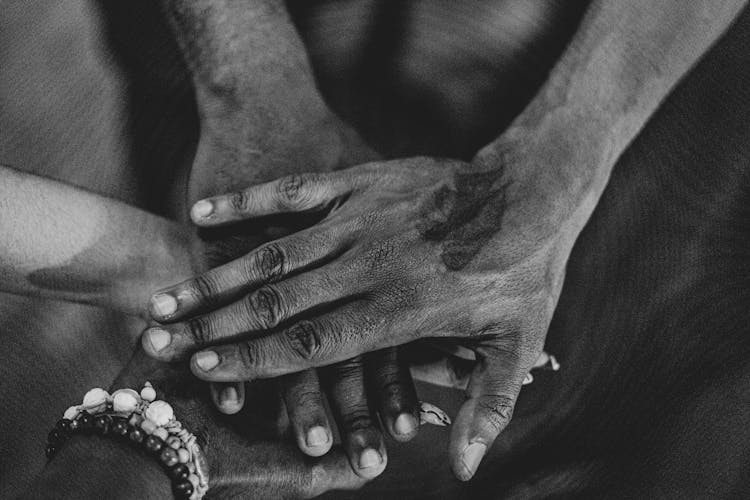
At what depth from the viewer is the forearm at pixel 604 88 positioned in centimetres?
86

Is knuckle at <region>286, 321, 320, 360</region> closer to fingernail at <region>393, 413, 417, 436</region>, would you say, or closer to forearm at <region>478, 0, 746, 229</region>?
fingernail at <region>393, 413, 417, 436</region>

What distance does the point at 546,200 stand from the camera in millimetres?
815

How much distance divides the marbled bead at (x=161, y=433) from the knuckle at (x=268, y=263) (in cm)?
18

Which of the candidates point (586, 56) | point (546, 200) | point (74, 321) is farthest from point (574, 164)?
point (74, 321)

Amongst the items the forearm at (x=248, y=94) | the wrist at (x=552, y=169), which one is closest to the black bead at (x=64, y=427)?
the forearm at (x=248, y=94)

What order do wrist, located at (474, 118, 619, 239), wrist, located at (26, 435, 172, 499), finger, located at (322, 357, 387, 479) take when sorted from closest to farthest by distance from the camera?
wrist, located at (26, 435, 172, 499) → finger, located at (322, 357, 387, 479) → wrist, located at (474, 118, 619, 239)

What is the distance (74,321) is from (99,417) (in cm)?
31

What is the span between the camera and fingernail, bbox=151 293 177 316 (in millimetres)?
672

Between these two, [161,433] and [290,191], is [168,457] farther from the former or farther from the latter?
[290,191]

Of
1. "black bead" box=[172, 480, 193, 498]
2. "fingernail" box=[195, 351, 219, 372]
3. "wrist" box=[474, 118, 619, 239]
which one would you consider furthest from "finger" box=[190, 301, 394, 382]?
"wrist" box=[474, 118, 619, 239]

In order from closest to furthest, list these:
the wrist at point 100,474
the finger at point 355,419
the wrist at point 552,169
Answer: the wrist at point 100,474
the finger at point 355,419
the wrist at point 552,169

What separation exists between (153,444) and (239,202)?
0.28m

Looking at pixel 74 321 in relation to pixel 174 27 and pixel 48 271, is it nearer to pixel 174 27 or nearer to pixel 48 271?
pixel 48 271

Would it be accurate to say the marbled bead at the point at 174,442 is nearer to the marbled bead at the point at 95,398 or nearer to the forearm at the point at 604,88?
the marbled bead at the point at 95,398
